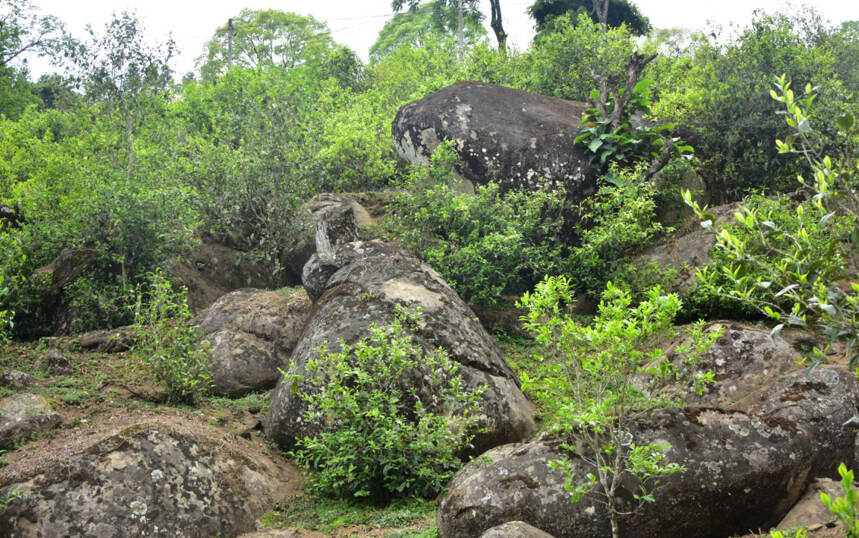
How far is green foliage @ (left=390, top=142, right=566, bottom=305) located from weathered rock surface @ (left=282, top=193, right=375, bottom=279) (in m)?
0.90

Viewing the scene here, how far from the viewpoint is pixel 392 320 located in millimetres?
8172

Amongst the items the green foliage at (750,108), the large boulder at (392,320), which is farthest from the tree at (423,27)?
the large boulder at (392,320)

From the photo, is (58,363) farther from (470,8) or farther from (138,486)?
(470,8)

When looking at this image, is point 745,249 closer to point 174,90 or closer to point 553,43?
point 553,43

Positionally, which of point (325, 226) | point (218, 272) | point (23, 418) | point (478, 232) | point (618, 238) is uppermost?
point (325, 226)

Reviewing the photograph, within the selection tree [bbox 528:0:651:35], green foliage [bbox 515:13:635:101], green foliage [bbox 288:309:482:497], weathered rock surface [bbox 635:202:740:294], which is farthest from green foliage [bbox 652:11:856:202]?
tree [bbox 528:0:651:35]

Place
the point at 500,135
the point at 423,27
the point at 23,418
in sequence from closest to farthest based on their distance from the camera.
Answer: the point at 23,418 → the point at 500,135 → the point at 423,27

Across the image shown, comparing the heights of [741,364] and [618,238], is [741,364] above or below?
below

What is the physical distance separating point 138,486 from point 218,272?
337 inches

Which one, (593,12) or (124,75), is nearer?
(124,75)

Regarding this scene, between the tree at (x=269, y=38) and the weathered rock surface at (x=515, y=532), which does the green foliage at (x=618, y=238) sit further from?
the tree at (x=269, y=38)

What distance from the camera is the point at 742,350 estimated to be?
26.8ft

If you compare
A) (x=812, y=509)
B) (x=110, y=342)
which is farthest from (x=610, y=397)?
(x=110, y=342)

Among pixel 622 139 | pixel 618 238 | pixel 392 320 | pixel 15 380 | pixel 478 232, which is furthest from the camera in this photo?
pixel 622 139
